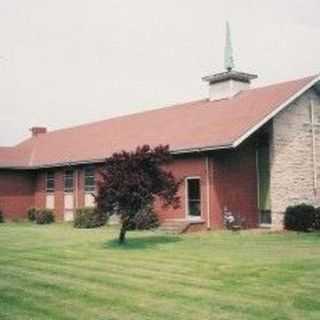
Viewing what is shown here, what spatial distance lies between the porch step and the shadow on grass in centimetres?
230

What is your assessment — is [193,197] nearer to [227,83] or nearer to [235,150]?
[235,150]

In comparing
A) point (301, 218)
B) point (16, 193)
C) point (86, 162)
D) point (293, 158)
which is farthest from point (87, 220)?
point (301, 218)

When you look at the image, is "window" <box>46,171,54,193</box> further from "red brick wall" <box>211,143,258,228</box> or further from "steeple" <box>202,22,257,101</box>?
"red brick wall" <box>211,143,258,228</box>

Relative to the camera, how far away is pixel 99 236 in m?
26.1

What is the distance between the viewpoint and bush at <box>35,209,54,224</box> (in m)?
38.4

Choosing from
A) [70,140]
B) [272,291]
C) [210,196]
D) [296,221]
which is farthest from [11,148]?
[272,291]

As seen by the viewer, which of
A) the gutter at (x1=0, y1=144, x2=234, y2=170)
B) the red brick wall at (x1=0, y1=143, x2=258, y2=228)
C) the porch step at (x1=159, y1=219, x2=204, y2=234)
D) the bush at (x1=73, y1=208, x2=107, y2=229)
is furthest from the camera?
the bush at (x1=73, y1=208, x2=107, y2=229)

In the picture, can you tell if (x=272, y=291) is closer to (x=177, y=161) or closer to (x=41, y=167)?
(x=177, y=161)

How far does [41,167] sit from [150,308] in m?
29.8

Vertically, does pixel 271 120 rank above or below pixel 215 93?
below

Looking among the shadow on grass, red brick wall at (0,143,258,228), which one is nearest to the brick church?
red brick wall at (0,143,258,228)

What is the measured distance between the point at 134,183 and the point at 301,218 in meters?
9.69

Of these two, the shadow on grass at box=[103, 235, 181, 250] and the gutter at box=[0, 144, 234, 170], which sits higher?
the gutter at box=[0, 144, 234, 170]

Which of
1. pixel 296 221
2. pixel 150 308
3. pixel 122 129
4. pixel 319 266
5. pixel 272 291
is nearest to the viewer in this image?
pixel 150 308
